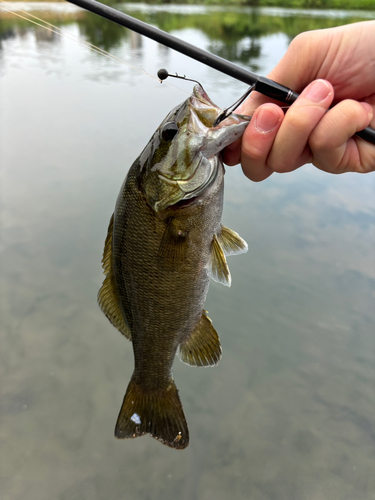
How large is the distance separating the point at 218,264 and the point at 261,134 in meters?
0.67

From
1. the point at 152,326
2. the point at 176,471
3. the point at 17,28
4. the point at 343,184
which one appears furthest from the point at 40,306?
the point at 17,28

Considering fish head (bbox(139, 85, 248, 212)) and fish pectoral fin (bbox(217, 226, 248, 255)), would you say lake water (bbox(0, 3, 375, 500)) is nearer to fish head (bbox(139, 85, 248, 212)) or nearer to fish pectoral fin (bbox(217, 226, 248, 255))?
fish pectoral fin (bbox(217, 226, 248, 255))

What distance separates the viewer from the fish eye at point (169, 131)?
1.52 m

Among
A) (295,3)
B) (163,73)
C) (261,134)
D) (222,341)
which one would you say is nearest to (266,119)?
(261,134)

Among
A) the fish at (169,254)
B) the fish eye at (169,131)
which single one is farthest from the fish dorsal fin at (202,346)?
the fish eye at (169,131)

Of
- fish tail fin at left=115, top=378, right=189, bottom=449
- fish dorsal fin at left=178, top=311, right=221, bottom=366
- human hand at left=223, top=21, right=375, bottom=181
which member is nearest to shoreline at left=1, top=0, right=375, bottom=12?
human hand at left=223, top=21, right=375, bottom=181

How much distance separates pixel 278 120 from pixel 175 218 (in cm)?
67

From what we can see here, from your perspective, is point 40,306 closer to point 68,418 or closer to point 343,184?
point 68,418

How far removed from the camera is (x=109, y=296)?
196 cm

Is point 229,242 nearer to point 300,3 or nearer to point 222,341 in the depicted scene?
point 222,341

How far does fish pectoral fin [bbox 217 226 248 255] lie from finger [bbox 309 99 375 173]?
59cm

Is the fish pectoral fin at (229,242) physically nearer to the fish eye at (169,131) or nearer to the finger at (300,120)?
the finger at (300,120)

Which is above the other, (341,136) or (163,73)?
(163,73)

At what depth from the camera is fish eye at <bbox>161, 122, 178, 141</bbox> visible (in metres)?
1.52
